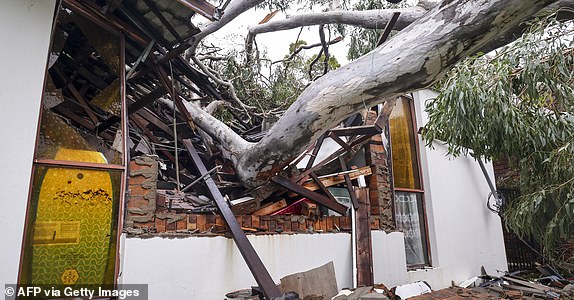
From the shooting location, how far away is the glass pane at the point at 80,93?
2.81 metres

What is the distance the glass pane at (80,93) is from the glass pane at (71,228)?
182mm

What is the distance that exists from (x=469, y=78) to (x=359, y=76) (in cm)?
154

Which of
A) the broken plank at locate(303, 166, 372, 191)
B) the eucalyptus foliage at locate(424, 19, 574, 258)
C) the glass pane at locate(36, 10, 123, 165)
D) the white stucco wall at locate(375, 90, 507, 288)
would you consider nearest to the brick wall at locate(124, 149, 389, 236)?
the glass pane at locate(36, 10, 123, 165)

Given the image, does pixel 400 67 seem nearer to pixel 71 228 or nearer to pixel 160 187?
pixel 71 228

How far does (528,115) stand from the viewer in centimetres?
439

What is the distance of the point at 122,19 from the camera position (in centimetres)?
328

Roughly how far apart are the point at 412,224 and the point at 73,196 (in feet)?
17.3

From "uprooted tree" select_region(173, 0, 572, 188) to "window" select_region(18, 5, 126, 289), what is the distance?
62.1 inches

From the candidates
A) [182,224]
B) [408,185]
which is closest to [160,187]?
[182,224]

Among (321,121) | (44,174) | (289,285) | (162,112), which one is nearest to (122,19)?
(44,174)

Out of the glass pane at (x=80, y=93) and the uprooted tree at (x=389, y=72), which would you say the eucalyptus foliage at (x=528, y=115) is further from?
the glass pane at (x=80, y=93)

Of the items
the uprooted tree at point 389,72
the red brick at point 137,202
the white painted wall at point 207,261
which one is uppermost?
the uprooted tree at point 389,72

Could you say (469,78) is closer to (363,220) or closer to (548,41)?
(548,41)

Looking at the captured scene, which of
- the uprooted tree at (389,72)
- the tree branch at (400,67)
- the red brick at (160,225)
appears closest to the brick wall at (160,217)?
the red brick at (160,225)
